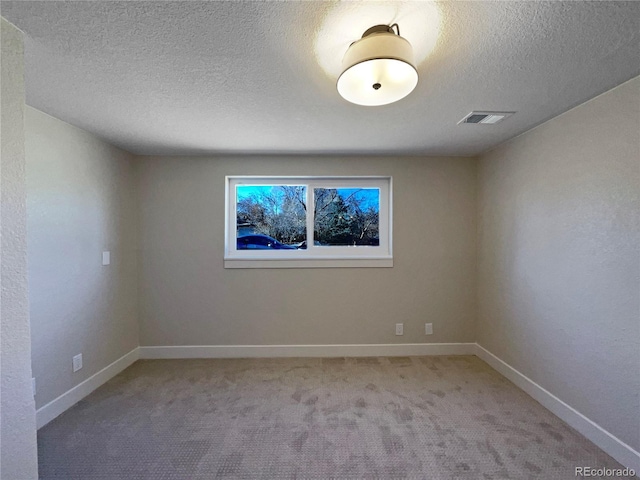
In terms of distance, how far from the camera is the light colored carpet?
160 cm

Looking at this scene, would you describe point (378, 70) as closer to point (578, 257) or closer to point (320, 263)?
point (578, 257)

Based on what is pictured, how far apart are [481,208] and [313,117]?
6.81 ft

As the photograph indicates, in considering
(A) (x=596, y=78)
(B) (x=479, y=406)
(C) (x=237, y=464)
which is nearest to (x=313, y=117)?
(A) (x=596, y=78)

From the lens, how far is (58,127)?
2.07m

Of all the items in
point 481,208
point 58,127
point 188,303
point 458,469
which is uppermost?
point 58,127

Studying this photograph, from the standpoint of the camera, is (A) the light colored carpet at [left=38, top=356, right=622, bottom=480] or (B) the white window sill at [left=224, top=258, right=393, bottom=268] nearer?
(A) the light colored carpet at [left=38, top=356, right=622, bottom=480]

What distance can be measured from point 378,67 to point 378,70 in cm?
1

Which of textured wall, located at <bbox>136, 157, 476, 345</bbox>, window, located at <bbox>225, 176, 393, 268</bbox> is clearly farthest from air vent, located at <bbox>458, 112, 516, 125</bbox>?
window, located at <bbox>225, 176, 393, 268</bbox>

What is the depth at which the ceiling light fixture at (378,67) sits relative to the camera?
1091mm

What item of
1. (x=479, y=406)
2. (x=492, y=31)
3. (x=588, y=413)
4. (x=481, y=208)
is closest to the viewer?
(x=492, y=31)

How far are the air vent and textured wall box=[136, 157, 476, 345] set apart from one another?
0.96m

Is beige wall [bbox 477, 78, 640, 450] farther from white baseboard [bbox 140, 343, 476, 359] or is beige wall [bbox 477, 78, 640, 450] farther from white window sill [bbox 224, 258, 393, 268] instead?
white window sill [bbox 224, 258, 393, 268]

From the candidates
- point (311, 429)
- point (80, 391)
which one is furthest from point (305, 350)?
point (80, 391)

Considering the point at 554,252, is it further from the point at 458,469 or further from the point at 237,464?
the point at 237,464
